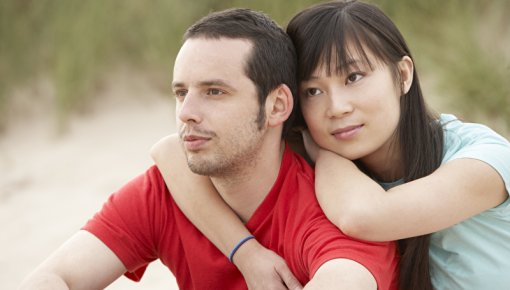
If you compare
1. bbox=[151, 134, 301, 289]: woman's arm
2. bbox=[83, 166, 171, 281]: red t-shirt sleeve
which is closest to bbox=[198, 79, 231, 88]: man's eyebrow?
bbox=[151, 134, 301, 289]: woman's arm

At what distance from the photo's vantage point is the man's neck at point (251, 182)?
97.2 inches

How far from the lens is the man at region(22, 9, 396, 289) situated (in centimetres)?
231

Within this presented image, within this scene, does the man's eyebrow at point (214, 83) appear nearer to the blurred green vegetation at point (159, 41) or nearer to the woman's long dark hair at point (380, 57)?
the woman's long dark hair at point (380, 57)

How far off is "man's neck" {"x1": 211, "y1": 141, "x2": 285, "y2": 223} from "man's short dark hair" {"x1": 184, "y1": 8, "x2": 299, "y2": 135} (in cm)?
14

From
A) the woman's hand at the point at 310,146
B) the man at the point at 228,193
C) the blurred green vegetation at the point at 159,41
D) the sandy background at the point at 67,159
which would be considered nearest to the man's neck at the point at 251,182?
the man at the point at 228,193

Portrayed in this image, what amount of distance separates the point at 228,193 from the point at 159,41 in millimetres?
3399

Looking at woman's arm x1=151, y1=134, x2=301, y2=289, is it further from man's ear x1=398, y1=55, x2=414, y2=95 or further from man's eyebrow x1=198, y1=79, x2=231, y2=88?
man's ear x1=398, y1=55, x2=414, y2=95

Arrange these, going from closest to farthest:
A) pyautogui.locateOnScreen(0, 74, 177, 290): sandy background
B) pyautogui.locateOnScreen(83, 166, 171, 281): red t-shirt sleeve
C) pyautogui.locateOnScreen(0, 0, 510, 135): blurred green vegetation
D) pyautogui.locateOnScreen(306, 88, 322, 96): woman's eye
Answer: pyautogui.locateOnScreen(306, 88, 322, 96): woman's eye → pyautogui.locateOnScreen(83, 166, 171, 281): red t-shirt sleeve → pyautogui.locateOnScreen(0, 0, 510, 135): blurred green vegetation → pyautogui.locateOnScreen(0, 74, 177, 290): sandy background

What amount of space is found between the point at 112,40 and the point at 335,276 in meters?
4.36

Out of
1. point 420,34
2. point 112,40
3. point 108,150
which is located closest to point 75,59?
point 112,40

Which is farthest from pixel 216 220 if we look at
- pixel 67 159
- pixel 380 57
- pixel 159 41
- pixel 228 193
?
pixel 67 159

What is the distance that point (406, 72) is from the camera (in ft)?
8.27

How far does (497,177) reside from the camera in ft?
7.36

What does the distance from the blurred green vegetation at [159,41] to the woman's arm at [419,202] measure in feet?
7.62
